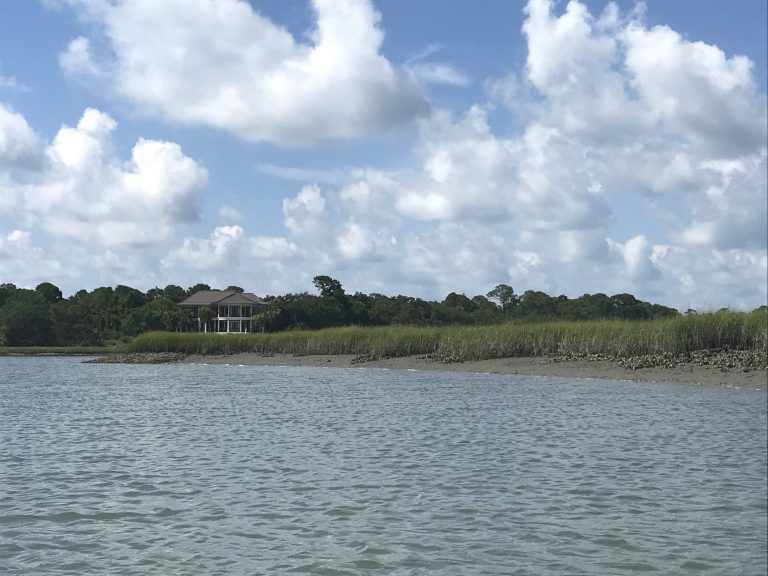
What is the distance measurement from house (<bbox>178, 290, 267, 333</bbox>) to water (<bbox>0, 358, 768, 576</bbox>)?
93550 millimetres

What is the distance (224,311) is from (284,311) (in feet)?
39.4

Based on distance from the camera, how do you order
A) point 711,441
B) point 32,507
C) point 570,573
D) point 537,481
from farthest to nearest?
point 711,441 < point 537,481 < point 32,507 < point 570,573

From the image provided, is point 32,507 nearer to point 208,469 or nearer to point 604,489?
point 208,469

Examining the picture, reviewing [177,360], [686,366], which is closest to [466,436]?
[686,366]

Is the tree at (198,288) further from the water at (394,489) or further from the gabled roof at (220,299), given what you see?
the water at (394,489)

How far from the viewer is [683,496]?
11797mm

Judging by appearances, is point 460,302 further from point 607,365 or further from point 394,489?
point 394,489

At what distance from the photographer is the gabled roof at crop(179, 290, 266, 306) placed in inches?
4710

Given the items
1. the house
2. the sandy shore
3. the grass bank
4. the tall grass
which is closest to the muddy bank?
the sandy shore

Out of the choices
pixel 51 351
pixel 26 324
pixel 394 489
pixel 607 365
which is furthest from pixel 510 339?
pixel 26 324

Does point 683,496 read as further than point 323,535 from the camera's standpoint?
Yes

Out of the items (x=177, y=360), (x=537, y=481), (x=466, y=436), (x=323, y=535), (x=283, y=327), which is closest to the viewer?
(x=323, y=535)

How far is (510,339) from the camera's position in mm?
46906

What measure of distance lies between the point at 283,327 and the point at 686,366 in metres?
84.6
